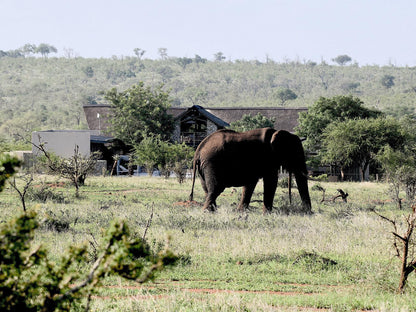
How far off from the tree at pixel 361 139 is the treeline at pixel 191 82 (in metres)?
64.6

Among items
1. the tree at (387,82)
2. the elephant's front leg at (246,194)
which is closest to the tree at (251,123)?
the elephant's front leg at (246,194)

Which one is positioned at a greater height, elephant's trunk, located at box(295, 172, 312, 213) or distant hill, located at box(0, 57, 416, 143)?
distant hill, located at box(0, 57, 416, 143)

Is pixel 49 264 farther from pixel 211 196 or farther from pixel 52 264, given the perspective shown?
pixel 211 196

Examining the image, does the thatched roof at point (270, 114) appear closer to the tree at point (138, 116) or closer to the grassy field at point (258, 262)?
the tree at point (138, 116)

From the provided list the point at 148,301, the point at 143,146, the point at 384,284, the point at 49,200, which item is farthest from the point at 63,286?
the point at 143,146

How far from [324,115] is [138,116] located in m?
18.3

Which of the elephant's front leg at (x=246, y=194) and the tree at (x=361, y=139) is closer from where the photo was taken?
the elephant's front leg at (x=246, y=194)

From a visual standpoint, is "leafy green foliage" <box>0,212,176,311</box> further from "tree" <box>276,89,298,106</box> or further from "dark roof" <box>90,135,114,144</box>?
"tree" <box>276,89,298,106</box>

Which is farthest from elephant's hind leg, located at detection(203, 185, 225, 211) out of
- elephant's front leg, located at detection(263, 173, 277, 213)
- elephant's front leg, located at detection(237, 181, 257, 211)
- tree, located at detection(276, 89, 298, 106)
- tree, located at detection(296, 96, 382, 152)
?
tree, located at detection(276, 89, 298, 106)

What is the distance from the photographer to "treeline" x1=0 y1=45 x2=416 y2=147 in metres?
125

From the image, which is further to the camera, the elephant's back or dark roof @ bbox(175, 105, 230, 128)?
dark roof @ bbox(175, 105, 230, 128)

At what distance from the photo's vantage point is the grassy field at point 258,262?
7.35 m

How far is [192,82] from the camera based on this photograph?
170m

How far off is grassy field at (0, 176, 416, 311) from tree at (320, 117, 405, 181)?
92.4 ft
